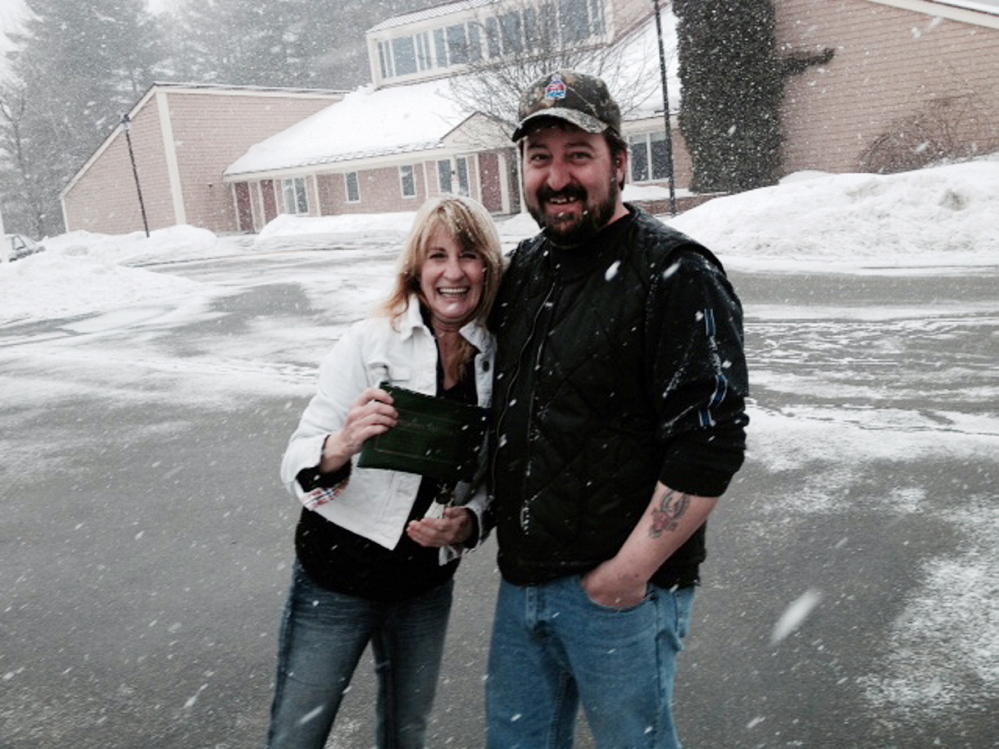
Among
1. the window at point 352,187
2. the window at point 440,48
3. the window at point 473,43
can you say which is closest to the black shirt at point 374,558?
the window at point 473,43

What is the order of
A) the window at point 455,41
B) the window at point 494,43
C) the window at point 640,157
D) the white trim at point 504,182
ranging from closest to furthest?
the window at point 494,43, the window at point 640,157, the white trim at point 504,182, the window at point 455,41

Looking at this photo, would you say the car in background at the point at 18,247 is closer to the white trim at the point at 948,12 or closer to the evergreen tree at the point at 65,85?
the evergreen tree at the point at 65,85

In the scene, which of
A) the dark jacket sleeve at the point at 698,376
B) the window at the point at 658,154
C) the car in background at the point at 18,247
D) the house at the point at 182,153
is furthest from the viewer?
the house at the point at 182,153

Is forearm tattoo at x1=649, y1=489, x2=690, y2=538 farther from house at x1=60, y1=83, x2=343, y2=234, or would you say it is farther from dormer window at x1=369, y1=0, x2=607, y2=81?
house at x1=60, y1=83, x2=343, y2=234

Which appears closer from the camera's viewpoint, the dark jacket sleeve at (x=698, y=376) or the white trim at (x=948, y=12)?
the dark jacket sleeve at (x=698, y=376)

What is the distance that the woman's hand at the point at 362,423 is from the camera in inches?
88.3

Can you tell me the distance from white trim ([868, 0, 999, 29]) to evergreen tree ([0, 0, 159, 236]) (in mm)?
52612

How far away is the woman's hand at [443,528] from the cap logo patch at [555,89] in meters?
1.05

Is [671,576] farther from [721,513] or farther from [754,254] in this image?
[754,254]

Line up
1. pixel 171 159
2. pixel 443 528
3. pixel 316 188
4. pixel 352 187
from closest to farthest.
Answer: pixel 443 528
pixel 352 187
pixel 316 188
pixel 171 159

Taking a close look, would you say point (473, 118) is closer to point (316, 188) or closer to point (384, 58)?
point (316, 188)

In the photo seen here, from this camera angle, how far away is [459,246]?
8.10ft

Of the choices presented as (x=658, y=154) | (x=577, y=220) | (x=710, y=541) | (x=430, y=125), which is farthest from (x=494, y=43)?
(x=577, y=220)

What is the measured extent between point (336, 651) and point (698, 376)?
1.24m
